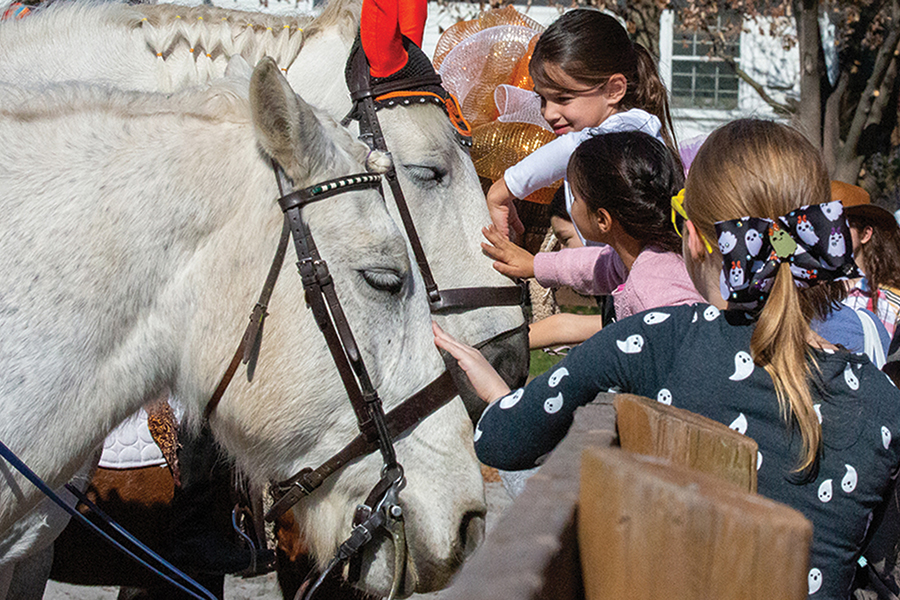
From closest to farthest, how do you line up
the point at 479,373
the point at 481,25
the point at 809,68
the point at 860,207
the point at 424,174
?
1. the point at 479,373
2. the point at 424,174
3. the point at 860,207
4. the point at 481,25
5. the point at 809,68

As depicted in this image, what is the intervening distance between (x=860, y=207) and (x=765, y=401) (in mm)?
2162

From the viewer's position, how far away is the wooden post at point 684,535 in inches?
26.0

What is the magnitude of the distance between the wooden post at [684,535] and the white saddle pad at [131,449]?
2.41 meters

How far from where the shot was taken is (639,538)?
71cm

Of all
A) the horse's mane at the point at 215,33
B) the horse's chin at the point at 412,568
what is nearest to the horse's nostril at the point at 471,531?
the horse's chin at the point at 412,568

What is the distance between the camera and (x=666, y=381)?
56.2 inches

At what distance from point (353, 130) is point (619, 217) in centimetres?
97

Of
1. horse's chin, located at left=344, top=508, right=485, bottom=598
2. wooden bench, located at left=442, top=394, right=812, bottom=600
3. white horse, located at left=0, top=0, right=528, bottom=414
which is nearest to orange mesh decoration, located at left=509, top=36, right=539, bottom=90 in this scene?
white horse, located at left=0, top=0, right=528, bottom=414

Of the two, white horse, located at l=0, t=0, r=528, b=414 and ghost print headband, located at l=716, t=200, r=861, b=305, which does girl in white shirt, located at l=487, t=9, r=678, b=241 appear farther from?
ghost print headband, located at l=716, t=200, r=861, b=305

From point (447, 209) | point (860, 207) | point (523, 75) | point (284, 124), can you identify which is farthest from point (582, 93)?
point (284, 124)

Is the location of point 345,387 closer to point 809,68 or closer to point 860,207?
point 860,207

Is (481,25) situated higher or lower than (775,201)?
higher

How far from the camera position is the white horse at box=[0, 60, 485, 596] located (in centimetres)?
153

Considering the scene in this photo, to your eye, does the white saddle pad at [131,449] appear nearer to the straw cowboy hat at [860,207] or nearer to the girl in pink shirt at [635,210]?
the girl in pink shirt at [635,210]
